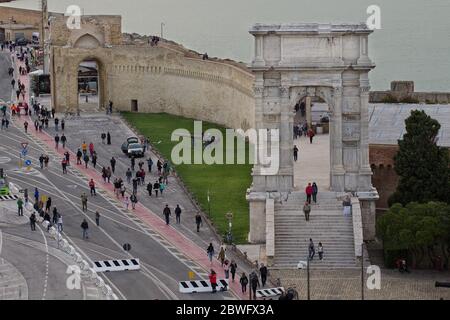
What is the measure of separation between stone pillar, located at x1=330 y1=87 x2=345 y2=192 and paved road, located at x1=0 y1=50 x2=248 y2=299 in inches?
218

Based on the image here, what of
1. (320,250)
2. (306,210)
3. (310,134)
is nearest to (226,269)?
(320,250)

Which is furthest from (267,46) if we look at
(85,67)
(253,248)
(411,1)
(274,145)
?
(411,1)

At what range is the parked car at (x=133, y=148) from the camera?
7919cm

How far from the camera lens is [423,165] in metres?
62.0

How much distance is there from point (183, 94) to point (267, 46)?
31478mm

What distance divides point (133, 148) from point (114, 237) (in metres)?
17.0

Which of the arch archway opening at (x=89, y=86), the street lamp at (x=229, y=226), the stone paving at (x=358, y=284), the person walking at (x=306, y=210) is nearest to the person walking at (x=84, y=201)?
the street lamp at (x=229, y=226)

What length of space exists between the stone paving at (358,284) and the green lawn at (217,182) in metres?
5.28

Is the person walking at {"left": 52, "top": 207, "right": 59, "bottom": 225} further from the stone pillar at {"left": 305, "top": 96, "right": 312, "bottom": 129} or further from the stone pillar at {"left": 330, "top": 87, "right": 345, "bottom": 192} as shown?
the stone pillar at {"left": 305, "top": 96, "right": 312, "bottom": 129}

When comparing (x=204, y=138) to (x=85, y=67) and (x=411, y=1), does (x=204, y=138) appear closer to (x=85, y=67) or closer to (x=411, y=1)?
(x=85, y=67)

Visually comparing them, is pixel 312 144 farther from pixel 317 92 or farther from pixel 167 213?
pixel 167 213

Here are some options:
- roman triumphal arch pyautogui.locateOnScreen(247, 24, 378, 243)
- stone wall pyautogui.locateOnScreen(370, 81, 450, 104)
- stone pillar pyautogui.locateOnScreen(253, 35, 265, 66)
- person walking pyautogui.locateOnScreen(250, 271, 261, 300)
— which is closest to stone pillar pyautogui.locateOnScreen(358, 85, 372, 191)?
roman triumphal arch pyautogui.locateOnScreen(247, 24, 378, 243)

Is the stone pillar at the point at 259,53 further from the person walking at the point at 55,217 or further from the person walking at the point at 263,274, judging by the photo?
the person walking at the point at 55,217

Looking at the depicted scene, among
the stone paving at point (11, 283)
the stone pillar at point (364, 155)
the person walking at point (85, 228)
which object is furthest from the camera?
the stone pillar at point (364, 155)
